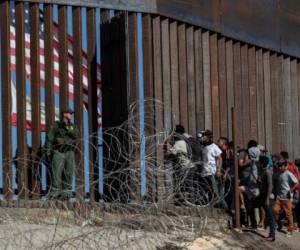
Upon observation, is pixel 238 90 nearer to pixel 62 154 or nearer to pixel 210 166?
pixel 210 166

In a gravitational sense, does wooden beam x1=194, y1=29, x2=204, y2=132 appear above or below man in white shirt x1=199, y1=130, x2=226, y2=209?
above

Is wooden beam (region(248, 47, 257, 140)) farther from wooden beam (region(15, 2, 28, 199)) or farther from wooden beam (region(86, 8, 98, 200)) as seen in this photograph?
wooden beam (region(15, 2, 28, 199))

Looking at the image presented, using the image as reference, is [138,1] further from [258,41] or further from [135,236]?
[135,236]

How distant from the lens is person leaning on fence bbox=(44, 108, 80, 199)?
996cm

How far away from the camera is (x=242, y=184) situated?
13555mm

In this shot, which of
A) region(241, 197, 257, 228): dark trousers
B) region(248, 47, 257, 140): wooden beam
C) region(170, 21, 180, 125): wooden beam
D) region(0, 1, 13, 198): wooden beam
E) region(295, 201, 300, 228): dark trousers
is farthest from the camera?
region(248, 47, 257, 140): wooden beam

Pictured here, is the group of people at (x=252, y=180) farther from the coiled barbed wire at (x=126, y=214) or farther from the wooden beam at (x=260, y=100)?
the wooden beam at (x=260, y=100)

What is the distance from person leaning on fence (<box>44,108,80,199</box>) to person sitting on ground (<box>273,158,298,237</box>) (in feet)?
11.9

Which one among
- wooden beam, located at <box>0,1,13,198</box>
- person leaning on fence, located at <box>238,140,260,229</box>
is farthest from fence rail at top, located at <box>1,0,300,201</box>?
person leaning on fence, located at <box>238,140,260,229</box>

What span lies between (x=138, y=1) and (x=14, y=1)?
2.12 meters

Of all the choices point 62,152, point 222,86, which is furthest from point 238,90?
point 62,152

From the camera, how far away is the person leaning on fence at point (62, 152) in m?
9.96

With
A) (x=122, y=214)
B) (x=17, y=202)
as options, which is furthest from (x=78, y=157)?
(x=122, y=214)

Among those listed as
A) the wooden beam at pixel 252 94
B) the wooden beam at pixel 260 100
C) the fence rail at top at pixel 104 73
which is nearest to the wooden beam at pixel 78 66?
the fence rail at top at pixel 104 73
